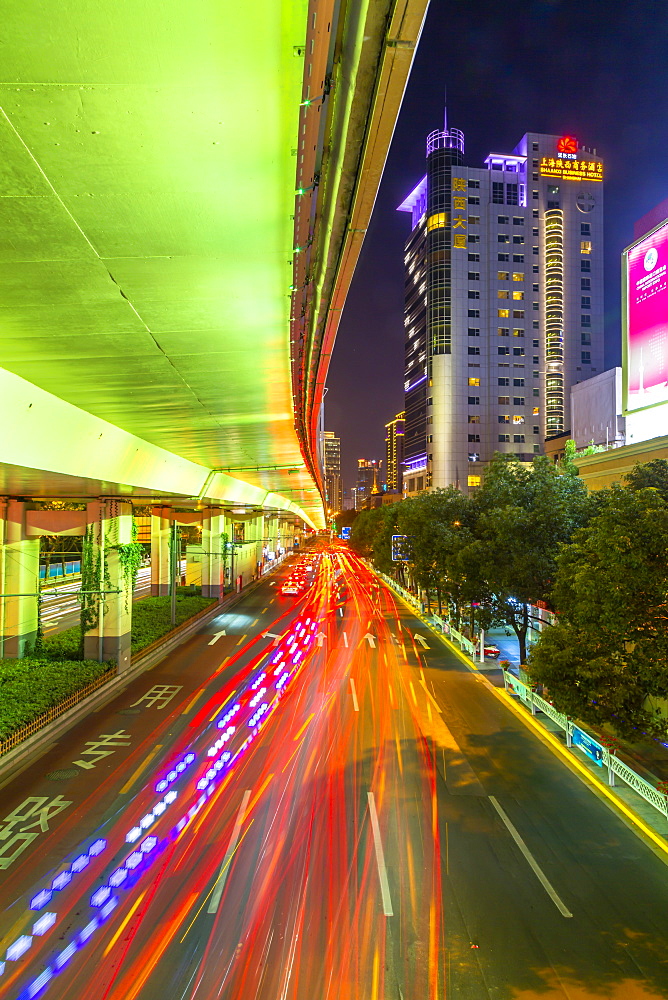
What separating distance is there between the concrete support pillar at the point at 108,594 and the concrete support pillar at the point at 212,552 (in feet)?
50.0

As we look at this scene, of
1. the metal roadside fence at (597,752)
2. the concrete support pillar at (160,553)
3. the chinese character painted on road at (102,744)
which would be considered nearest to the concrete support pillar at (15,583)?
the chinese character painted on road at (102,744)

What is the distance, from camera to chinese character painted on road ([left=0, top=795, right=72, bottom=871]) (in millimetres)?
8602

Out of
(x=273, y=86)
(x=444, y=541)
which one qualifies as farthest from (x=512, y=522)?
(x=273, y=86)

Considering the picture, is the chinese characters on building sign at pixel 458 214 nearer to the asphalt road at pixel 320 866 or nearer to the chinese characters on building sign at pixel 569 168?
the chinese characters on building sign at pixel 569 168

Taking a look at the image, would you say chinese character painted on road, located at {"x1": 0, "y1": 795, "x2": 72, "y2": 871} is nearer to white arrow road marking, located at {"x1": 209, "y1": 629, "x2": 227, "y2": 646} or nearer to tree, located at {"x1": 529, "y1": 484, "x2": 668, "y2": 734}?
tree, located at {"x1": 529, "y1": 484, "x2": 668, "y2": 734}

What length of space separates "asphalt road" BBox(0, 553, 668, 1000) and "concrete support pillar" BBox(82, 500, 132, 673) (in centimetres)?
397

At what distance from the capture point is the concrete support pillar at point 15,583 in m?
19.4

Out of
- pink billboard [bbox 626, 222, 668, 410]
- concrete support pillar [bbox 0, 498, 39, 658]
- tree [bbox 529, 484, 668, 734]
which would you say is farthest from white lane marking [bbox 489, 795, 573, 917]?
pink billboard [bbox 626, 222, 668, 410]

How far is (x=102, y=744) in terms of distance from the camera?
42.4ft

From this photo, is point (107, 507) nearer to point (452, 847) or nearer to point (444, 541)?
point (444, 541)

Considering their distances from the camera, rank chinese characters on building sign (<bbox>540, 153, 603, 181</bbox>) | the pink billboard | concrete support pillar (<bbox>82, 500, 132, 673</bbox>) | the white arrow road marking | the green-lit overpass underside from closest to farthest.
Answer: the green-lit overpass underside, concrete support pillar (<bbox>82, 500, 132, 673</bbox>), the pink billboard, the white arrow road marking, chinese characters on building sign (<bbox>540, 153, 603, 181</bbox>)

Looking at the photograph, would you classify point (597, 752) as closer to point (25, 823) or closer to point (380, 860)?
point (380, 860)

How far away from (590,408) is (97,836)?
53.3 metres

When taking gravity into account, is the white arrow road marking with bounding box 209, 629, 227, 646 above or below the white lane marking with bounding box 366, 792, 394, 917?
below
